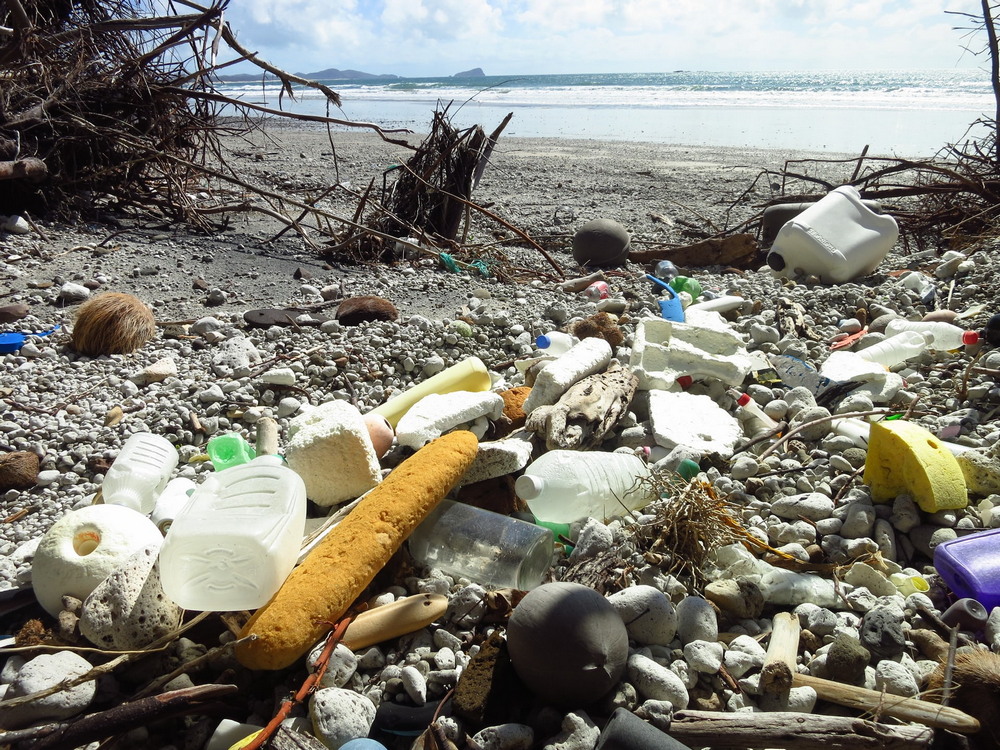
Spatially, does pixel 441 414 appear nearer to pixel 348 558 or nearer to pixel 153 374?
pixel 348 558

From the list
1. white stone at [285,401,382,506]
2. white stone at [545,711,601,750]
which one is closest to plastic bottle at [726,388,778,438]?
white stone at [285,401,382,506]

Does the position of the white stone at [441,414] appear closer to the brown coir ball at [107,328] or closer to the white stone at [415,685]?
the white stone at [415,685]

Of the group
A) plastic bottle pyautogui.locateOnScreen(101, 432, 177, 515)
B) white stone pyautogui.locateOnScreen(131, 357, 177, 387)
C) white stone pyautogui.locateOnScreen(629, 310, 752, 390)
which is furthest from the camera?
white stone pyautogui.locateOnScreen(131, 357, 177, 387)

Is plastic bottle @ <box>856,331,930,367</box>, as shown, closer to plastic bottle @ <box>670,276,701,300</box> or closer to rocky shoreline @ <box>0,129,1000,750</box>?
rocky shoreline @ <box>0,129,1000,750</box>

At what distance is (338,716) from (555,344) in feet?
7.07

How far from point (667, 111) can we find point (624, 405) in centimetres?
2121

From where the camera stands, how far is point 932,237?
5863 mm

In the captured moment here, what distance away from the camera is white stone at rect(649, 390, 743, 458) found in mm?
2502

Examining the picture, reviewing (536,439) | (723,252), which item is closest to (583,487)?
(536,439)

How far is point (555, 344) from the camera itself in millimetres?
3283

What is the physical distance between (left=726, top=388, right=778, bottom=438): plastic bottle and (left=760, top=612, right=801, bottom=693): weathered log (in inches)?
42.5

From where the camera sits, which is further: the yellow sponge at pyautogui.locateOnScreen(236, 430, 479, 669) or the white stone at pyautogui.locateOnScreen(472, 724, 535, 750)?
the yellow sponge at pyautogui.locateOnScreen(236, 430, 479, 669)

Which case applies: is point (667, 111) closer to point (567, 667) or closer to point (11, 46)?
point (11, 46)

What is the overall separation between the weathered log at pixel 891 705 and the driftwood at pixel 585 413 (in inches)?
42.5
